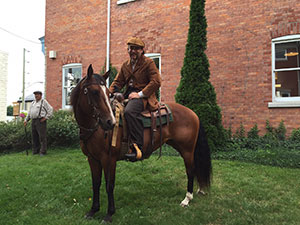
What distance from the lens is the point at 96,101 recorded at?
294cm

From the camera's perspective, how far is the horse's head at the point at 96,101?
285 centimetres

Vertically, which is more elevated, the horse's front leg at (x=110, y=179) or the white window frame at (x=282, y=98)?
the white window frame at (x=282, y=98)

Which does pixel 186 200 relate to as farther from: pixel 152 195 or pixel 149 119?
pixel 149 119

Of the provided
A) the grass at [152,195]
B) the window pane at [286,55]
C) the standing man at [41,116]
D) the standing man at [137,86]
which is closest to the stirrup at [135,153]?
the standing man at [137,86]

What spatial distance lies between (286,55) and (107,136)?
7.17 metres

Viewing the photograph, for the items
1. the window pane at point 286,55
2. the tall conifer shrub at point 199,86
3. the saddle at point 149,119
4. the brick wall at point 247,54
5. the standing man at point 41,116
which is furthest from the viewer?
the window pane at point 286,55

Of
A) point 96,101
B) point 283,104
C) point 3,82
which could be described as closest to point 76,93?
point 96,101

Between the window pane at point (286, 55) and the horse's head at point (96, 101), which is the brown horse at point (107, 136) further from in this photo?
the window pane at point (286, 55)

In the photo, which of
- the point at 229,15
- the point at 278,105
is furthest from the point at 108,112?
the point at 229,15

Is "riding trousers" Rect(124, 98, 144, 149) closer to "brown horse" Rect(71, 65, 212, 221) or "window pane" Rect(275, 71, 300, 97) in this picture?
"brown horse" Rect(71, 65, 212, 221)

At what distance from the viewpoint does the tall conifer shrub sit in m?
6.88

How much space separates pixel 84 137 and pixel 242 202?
267cm

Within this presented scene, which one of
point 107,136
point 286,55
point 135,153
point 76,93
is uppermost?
point 286,55

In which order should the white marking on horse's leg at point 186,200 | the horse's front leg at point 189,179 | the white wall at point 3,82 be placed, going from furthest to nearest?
the white wall at point 3,82, the horse's front leg at point 189,179, the white marking on horse's leg at point 186,200
